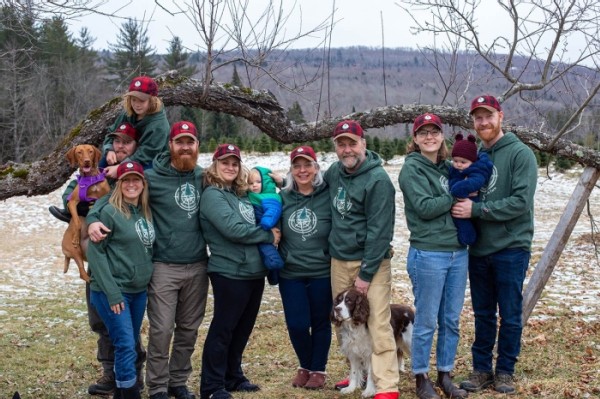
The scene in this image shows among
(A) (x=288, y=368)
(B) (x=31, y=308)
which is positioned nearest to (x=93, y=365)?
(A) (x=288, y=368)

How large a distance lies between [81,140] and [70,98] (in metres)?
29.9

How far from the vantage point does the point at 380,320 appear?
543 centimetres

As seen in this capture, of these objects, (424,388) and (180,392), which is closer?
(424,388)

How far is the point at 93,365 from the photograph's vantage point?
24.3 feet

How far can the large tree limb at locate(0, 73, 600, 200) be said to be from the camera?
5.75 meters

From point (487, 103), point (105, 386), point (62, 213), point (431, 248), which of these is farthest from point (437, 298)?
point (62, 213)

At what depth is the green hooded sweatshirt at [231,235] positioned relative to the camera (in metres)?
5.29

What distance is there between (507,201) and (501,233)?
1.08 feet

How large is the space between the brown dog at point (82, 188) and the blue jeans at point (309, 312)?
1.74 meters

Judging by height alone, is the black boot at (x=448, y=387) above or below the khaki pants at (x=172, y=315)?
below

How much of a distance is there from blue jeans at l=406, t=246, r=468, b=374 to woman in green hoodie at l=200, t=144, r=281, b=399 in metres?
1.25

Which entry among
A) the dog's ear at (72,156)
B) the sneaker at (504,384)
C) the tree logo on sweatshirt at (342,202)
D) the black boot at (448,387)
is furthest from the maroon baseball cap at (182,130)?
the sneaker at (504,384)

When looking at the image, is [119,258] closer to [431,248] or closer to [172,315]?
[172,315]

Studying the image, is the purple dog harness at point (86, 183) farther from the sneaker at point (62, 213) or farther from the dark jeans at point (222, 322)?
the dark jeans at point (222, 322)
